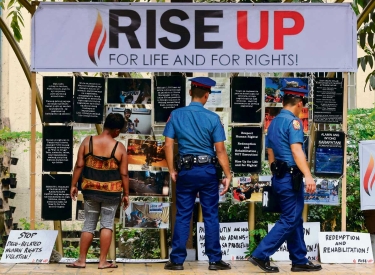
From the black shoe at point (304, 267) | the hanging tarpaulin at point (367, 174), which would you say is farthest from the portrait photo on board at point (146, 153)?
the hanging tarpaulin at point (367, 174)

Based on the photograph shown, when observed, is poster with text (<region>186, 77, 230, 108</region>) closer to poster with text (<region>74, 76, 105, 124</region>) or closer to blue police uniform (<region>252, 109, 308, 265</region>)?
blue police uniform (<region>252, 109, 308, 265</region>)

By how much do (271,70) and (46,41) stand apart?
2.67 meters

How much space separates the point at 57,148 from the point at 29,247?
4.07ft

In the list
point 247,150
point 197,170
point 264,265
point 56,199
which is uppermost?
point 247,150

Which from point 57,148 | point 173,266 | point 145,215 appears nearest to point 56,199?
point 57,148

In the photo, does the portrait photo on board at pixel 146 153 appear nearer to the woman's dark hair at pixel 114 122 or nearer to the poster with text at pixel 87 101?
the poster with text at pixel 87 101

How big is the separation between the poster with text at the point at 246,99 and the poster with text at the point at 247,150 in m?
0.15

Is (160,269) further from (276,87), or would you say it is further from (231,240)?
(276,87)

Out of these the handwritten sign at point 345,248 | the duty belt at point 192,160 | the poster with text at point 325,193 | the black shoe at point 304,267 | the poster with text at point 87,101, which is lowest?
the black shoe at point 304,267

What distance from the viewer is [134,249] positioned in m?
12.7

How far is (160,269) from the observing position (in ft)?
33.4

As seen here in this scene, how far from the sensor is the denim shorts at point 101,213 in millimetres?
10094

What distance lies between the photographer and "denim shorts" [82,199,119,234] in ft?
33.1

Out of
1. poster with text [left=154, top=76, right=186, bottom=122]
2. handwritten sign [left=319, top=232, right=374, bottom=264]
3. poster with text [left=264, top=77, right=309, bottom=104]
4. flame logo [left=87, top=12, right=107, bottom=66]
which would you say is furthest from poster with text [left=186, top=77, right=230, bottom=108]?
handwritten sign [left=319, top=232, right=374, bottom=264]
